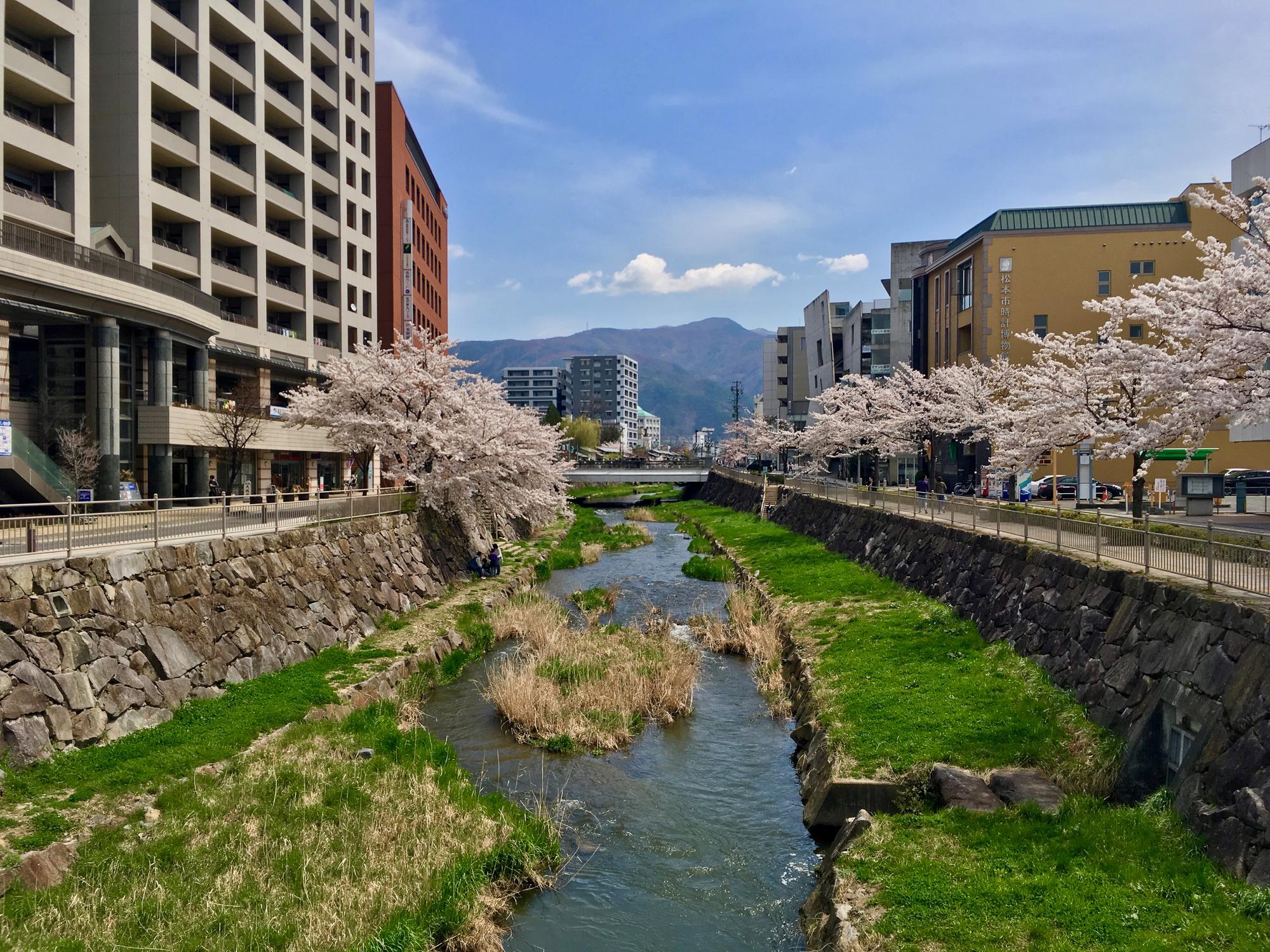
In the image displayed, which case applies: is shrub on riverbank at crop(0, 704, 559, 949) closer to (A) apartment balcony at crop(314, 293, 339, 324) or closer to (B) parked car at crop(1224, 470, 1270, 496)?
(B) parked car at crop(1224, 470, 1270, 496)

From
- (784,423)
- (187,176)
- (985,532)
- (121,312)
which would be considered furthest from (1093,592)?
(784,423)

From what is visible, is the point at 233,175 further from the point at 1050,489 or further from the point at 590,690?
the point at 1050,489

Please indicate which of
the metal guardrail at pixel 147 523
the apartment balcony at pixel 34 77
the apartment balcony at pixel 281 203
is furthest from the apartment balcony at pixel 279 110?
the metal guardrail at pixel 147 523

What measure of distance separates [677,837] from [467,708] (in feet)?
22.5

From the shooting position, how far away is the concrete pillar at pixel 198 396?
34.9 meters

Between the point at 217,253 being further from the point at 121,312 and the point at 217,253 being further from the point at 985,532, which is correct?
the point at 985,532

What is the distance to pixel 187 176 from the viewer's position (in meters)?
36.9

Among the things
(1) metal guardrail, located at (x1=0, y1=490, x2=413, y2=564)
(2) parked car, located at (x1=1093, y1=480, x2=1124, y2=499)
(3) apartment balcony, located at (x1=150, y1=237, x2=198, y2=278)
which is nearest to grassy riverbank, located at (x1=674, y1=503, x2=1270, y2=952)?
(1) metal guardrail, located at (x1=0, y1=490, x2=413, y2=564)

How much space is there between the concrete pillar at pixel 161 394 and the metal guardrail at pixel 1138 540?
29.6 meters

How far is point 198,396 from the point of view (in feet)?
114

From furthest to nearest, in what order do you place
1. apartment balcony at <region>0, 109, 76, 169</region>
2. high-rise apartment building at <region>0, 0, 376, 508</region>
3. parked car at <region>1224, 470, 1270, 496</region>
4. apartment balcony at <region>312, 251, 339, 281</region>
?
apartment balcony at <region>312, 251, 339, 281</region>, parked car at <region>1224, 470, 1270, 496</region>, high-rise apartment building at <region>0, 0, 376, 508</region>, apartment balcony at <region>0, 109, 76, 169</region>

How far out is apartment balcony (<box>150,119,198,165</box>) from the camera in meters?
34.4

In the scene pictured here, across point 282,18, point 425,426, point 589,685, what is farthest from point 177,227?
point 589,685

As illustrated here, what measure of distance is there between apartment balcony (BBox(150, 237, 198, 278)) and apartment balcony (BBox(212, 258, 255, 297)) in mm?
1678
